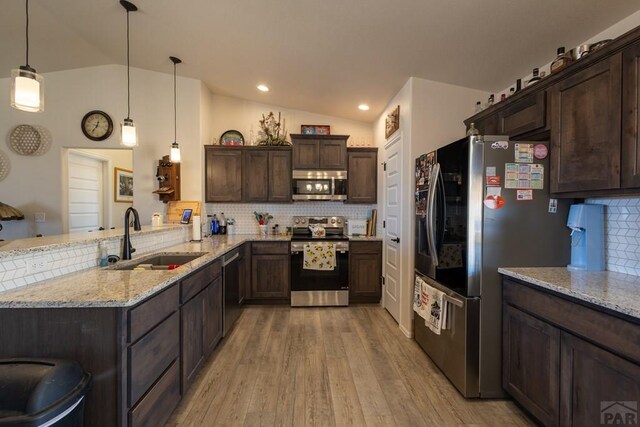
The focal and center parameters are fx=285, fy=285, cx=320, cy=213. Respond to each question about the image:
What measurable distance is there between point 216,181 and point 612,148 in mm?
4012

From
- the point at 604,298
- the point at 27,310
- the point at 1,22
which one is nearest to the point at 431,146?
the point at 604,298

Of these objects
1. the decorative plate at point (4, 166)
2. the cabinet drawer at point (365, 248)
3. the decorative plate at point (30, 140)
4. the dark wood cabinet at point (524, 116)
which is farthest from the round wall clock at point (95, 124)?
the dark wood cabinet at point (524, 116)

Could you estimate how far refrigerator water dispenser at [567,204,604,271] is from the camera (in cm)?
183

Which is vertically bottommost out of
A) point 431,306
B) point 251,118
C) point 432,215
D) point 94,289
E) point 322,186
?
point 431,306

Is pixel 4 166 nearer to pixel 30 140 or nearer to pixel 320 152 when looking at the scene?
pixel 30 140

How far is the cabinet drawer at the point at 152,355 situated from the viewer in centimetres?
133

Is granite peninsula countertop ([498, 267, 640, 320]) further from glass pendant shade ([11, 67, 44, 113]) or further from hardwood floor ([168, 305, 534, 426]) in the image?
glass pendant shade ([11, 67, 44, 113])

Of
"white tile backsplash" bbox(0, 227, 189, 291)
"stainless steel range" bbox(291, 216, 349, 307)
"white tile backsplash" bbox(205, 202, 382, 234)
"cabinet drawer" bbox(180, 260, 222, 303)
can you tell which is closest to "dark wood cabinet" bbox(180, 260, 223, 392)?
"cabinet drawer" bbox(180, 260, 222, 303)

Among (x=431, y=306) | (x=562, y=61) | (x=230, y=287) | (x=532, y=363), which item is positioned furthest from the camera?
(x=230, y=287)

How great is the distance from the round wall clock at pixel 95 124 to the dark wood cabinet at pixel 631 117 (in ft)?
16.3

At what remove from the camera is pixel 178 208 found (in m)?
3.82

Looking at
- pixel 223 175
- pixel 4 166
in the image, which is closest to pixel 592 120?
pixel 223 175

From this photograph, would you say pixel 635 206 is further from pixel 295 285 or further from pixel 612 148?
pixel 295 285

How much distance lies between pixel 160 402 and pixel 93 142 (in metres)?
3.68
